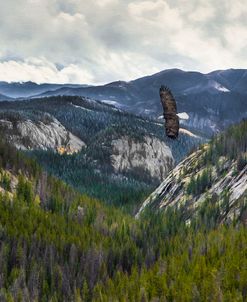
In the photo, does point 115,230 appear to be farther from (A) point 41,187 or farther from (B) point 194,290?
(B) point 194,290

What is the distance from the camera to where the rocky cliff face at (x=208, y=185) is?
122000mm

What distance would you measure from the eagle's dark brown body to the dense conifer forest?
3043 centimetres

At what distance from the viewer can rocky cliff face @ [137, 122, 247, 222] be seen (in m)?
122

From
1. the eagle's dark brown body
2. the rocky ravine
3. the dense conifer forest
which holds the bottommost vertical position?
the dense conifer forest

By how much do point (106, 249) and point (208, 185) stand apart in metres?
43.4

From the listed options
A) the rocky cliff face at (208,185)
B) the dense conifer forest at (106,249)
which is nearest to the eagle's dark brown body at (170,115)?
the dense conifer forest at (106,249)

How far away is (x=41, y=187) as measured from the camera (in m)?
156

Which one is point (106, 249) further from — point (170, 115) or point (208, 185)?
point (170, 115)

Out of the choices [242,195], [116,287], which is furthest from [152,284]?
[242,195]

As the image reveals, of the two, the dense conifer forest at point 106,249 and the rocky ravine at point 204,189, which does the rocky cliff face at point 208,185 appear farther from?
the dense conifer forest at point 106,249

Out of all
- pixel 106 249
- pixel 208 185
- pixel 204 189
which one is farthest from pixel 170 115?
pixel 208 185

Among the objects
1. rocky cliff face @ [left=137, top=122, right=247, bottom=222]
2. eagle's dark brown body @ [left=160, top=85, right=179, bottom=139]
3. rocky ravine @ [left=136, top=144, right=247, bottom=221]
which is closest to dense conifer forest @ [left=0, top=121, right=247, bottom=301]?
rocky cliff face @ [left=137, top=122, right=247, bottom=222]

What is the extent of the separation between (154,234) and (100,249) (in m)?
23.5

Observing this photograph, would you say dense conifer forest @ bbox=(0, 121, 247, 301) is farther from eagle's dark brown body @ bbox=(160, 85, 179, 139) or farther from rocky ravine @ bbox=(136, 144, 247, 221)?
eagle's dark brown body @ bbox=(160, 85, 179, 139)
